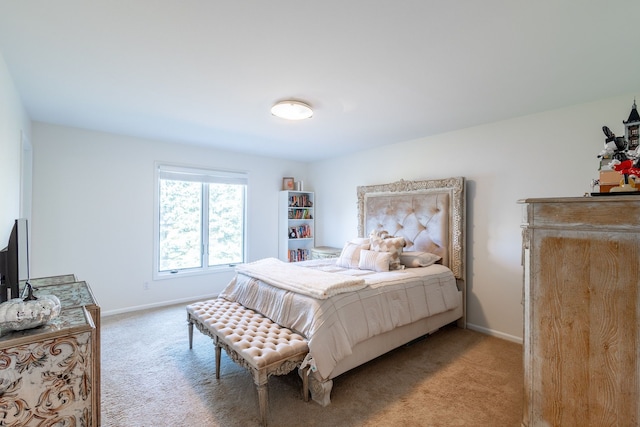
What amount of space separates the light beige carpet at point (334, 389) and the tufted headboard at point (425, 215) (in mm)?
1015

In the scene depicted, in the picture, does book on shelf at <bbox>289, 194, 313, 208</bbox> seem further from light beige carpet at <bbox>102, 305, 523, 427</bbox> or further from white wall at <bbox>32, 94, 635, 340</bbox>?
light beige carpet at <bbox>102, 305, 523, 427</bbox>

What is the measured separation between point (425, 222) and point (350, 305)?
1.87m

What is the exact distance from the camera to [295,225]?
5527 mm

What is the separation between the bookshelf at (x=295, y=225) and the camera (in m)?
5.30

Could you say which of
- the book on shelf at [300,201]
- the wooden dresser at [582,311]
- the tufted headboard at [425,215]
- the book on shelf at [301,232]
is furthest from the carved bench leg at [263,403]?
the book on shelf at [300,201]

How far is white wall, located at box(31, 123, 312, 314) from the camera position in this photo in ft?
11.3

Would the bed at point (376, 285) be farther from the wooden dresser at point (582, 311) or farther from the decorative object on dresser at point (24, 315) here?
the decorative object on dresser at point (24, 315)

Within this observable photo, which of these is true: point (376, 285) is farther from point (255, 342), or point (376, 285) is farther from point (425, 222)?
point (425, 222)

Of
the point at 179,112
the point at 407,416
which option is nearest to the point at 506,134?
the point at 407,416

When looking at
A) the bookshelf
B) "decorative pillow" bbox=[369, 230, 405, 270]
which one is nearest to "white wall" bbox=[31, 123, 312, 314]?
the bookshelf

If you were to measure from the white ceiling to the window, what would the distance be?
1387mm

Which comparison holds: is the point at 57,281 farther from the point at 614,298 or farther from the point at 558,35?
the point at 558,35

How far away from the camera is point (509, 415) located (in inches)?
75.8

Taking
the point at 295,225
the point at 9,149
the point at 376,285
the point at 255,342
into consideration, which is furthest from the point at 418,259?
the point at 9,149
